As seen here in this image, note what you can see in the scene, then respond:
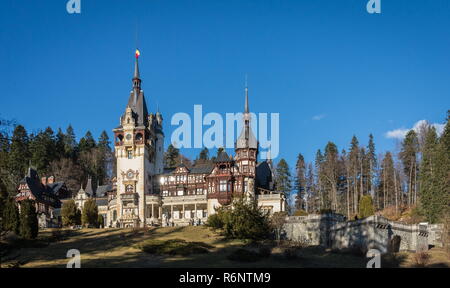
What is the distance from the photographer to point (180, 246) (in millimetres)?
51938

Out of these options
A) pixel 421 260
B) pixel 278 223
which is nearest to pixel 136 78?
pixel 278 223

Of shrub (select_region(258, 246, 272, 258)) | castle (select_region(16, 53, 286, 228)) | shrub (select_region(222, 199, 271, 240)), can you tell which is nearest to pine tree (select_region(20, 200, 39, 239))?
castle (select_region(16, 53, 286, 228))

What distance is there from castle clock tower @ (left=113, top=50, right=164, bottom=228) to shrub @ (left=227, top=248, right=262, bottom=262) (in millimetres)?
33906

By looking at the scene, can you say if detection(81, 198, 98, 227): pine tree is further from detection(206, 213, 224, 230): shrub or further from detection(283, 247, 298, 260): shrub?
detection(283, 247, 298, 260): shrub

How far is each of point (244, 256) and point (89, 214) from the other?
117ft

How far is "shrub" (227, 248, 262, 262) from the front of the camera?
47.2 meters

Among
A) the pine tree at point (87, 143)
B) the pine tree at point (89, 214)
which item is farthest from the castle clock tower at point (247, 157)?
the pine tree at point (87, 143)

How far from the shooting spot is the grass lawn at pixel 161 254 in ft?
→ 151

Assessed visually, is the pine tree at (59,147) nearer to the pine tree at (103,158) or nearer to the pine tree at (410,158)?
the pine tree at (103,158)

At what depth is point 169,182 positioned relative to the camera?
8638 centimetres
